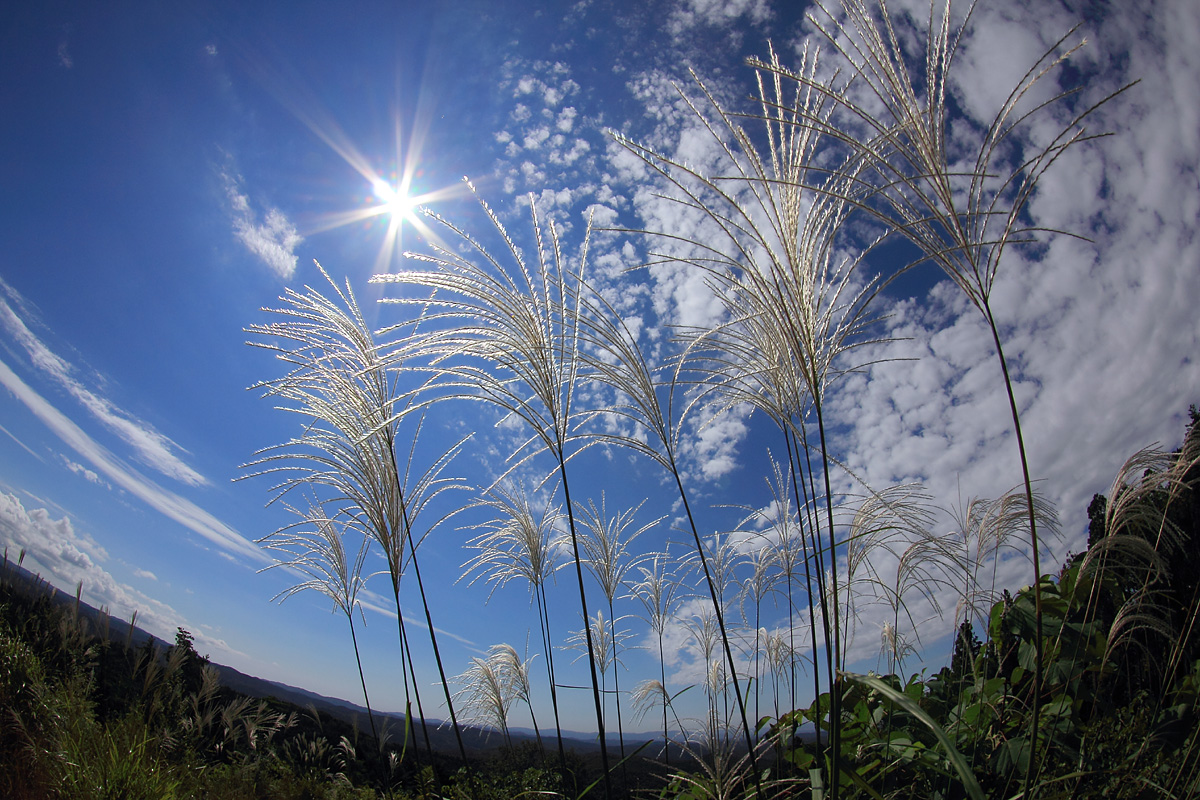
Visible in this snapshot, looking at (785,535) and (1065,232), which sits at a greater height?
(1065,232)

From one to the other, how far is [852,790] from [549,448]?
1960 mm

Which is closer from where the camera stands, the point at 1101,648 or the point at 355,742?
the point at 1101,648

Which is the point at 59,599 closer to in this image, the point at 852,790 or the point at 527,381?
the point at 527,381

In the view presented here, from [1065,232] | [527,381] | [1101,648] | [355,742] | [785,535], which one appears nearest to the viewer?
[1065,232]

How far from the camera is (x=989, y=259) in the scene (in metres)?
1.40

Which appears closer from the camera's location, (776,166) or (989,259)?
(989,259)

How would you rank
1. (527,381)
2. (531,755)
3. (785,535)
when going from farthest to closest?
(531,755)
(785,535)
(527,381)

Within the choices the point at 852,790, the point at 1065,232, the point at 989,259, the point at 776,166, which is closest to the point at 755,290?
the point at 776,166

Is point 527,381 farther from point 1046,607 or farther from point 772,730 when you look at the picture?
point 1046,607

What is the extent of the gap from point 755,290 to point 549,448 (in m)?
1.15

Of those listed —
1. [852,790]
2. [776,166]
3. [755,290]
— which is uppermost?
[776,166]

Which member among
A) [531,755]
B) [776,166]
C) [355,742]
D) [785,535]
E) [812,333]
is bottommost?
[531,755]

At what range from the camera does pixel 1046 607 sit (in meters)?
2.45

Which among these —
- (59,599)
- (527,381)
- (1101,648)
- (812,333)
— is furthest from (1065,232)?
(59,599)
